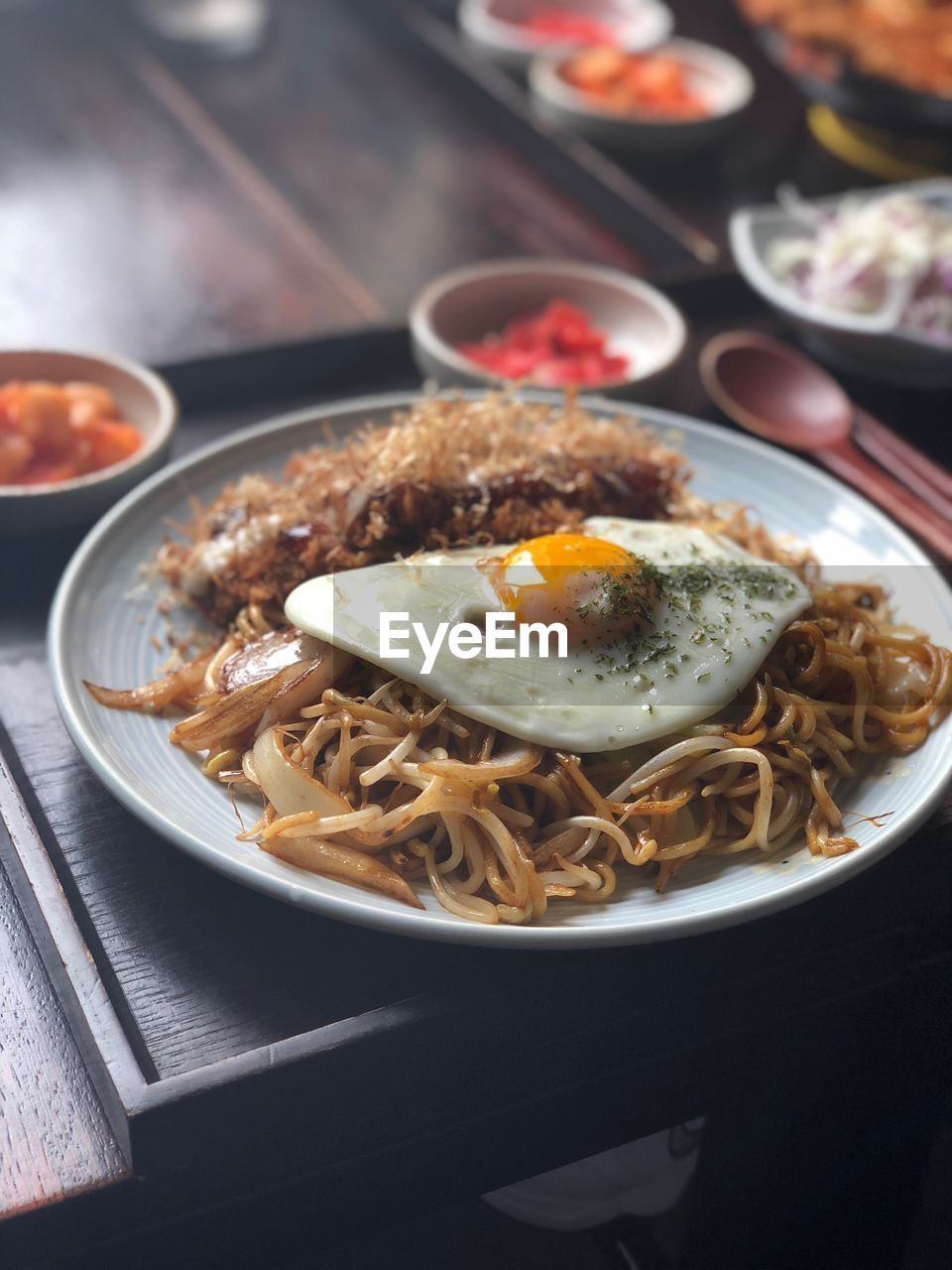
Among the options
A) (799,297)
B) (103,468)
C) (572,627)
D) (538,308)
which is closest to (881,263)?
(799,297)

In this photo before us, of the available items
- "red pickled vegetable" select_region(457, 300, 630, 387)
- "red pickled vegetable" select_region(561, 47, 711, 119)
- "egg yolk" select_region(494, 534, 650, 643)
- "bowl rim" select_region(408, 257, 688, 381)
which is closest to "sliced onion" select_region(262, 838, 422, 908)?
"egg yolk" select_region(494, 534, 650, 643)

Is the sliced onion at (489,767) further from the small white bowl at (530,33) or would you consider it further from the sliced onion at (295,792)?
the small white bowl at (530,33)

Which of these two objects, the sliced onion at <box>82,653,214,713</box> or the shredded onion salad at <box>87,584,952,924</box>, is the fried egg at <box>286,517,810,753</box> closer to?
the shredded onion salad at <box>87,584,952,924</box>

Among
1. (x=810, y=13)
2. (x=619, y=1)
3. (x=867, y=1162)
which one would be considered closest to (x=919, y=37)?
(x=810, y=13)

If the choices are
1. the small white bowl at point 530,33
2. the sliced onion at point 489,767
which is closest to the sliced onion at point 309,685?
the sliced onion at point 489,767

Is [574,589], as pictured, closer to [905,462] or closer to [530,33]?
[905,462]
